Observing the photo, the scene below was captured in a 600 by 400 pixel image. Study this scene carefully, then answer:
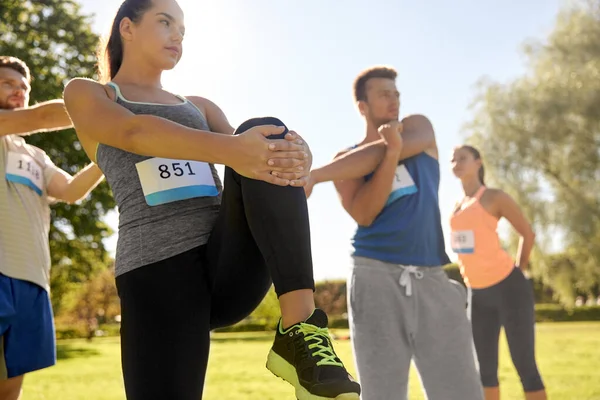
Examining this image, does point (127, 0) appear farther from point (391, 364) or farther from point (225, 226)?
point (391, 364)

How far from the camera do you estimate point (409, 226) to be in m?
3.07

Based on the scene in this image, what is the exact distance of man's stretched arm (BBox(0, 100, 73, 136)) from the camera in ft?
9.20

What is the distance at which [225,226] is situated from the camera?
1812mm

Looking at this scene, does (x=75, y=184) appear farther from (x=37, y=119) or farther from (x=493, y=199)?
(x=493, y=199)

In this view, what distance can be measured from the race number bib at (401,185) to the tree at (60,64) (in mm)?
12923

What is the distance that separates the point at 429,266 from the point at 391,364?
48 centimetres

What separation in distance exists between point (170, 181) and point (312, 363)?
0.69 metres

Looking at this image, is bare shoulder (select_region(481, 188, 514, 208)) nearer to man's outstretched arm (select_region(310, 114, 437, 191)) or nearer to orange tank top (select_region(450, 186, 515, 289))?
orange tank top (select_region(450, 186, 515, 289))

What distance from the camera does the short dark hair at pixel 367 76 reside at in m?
3.44

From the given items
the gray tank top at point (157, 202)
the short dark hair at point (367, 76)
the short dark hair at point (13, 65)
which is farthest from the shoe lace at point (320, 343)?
the short dark hair at point (13, 65)

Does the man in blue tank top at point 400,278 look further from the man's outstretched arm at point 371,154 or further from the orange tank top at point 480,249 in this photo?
the orange tank top at point 480,249

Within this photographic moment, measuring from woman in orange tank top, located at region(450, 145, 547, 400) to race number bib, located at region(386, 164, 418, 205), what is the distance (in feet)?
6.79

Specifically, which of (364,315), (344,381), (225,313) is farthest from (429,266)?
(344,381)

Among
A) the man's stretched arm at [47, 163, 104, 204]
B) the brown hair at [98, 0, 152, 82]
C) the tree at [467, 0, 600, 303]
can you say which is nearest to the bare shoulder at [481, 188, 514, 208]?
the man's stretched arm at [47, 163, 104, 204]
